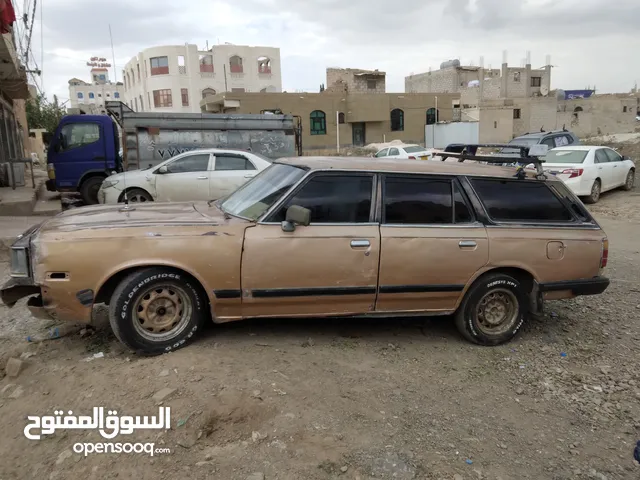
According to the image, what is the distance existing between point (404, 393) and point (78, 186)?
11228 mm

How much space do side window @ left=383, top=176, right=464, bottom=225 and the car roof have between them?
99 mm

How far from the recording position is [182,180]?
9.52m

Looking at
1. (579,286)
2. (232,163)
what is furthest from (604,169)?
(579,286)

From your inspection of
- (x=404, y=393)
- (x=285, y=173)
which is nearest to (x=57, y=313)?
(x=285, y=173)

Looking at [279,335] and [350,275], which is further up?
[350,275]

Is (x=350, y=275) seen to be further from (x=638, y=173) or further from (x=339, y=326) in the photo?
(x=638, y=173)

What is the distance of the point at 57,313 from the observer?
3.62 m

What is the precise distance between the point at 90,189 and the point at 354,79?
35393 millimetres

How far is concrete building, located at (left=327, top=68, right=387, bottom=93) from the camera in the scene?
43625mm

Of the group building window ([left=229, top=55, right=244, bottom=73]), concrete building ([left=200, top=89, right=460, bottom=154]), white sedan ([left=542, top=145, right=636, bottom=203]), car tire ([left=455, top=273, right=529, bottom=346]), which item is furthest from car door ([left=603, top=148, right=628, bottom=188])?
building window ([left=229, top=55, right=244, bottom=73])

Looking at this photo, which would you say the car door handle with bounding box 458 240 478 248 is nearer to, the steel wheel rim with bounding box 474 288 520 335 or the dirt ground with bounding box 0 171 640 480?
the steel wheel rim with bounding box 474 288 520 335

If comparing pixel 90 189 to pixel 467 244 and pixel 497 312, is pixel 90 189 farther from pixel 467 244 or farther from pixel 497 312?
pixel 497 312

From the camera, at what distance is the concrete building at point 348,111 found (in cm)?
3600

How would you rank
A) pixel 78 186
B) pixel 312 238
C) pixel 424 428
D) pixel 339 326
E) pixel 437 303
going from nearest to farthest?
pixel 424 428 → pixel 312 238 → pixel 437 303 → pixel 339 326 → pixel 78 186
